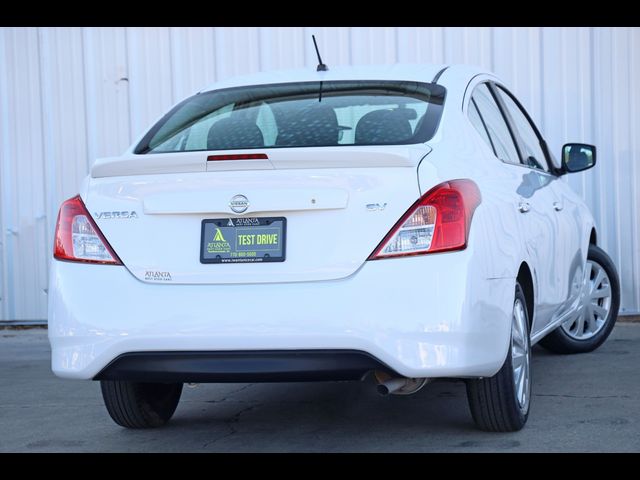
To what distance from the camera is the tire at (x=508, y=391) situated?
458 centimetres

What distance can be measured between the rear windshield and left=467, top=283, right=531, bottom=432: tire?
2.74ft

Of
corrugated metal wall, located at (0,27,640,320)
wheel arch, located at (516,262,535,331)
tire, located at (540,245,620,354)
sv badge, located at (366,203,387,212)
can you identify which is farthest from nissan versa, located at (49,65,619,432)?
corrugated metal wall, located at (0,27,640,320)

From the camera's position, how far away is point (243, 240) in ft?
13.7

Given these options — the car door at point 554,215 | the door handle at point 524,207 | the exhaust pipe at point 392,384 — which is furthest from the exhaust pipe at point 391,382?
the car door at point 554,215

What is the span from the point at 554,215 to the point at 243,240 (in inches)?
86.7

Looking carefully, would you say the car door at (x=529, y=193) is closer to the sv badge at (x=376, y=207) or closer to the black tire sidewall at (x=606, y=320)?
the sv badge at (x=376, y=207)

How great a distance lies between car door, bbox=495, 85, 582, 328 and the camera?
570cm

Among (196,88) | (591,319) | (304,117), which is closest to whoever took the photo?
(304,117)

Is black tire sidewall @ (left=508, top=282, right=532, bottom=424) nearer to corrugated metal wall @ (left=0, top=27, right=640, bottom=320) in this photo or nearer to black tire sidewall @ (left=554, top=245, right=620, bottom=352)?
black tire sidewall @ (left=554, top=245, right=620, bottom=352)

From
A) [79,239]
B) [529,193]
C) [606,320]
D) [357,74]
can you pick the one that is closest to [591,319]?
[606,320]

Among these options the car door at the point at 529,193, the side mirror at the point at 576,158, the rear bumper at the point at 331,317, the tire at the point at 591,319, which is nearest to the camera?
the rear bumper at the point at 331,317

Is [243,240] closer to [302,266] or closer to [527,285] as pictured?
[302,266]

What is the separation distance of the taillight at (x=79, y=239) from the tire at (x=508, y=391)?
1491 millimetres

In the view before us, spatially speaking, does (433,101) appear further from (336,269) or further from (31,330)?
(31,330)
